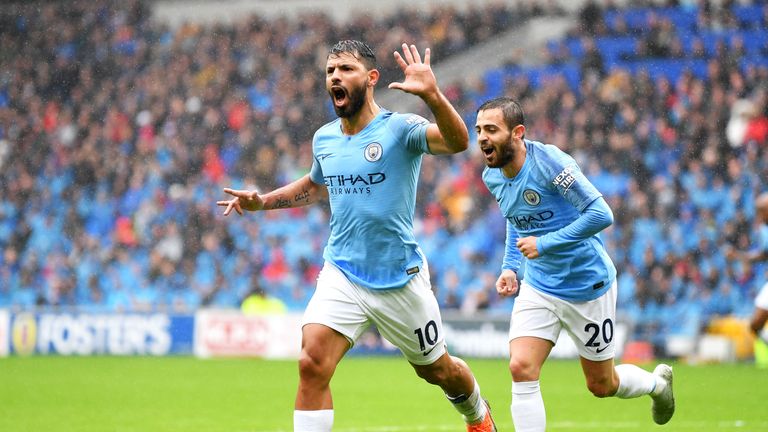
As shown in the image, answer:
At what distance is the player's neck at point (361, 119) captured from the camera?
22.9ft

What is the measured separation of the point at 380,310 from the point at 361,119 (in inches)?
44.9

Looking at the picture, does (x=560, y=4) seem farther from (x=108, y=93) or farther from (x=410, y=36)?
(x=108, y=93)

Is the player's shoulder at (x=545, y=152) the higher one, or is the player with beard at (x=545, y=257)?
the player's shoulder at (x=545, y=152)

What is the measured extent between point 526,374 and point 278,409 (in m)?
5.56

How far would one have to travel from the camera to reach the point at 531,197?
7.47 metres

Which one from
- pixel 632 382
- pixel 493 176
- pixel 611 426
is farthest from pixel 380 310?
pixel 611 426

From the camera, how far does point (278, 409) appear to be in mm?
12375

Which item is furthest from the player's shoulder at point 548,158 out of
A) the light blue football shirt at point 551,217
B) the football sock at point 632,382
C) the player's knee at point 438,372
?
the football sock at point 632,382

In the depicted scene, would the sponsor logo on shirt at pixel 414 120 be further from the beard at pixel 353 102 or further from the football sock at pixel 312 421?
the football sock at pixel 312 421

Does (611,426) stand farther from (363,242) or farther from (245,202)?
(245,202)

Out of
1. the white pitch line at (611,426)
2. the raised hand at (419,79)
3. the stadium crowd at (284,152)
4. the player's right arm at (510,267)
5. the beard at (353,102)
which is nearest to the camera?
the raised hand at (419,79)

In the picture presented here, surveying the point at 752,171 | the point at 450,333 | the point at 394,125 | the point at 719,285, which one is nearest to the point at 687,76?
the point at 752,171

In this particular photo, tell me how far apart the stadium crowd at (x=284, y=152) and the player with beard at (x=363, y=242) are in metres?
12.9

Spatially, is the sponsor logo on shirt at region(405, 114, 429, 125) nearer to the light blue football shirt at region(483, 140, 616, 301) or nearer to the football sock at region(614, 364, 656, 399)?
the light blue football shirt at region(483, 140, 616, 301)
